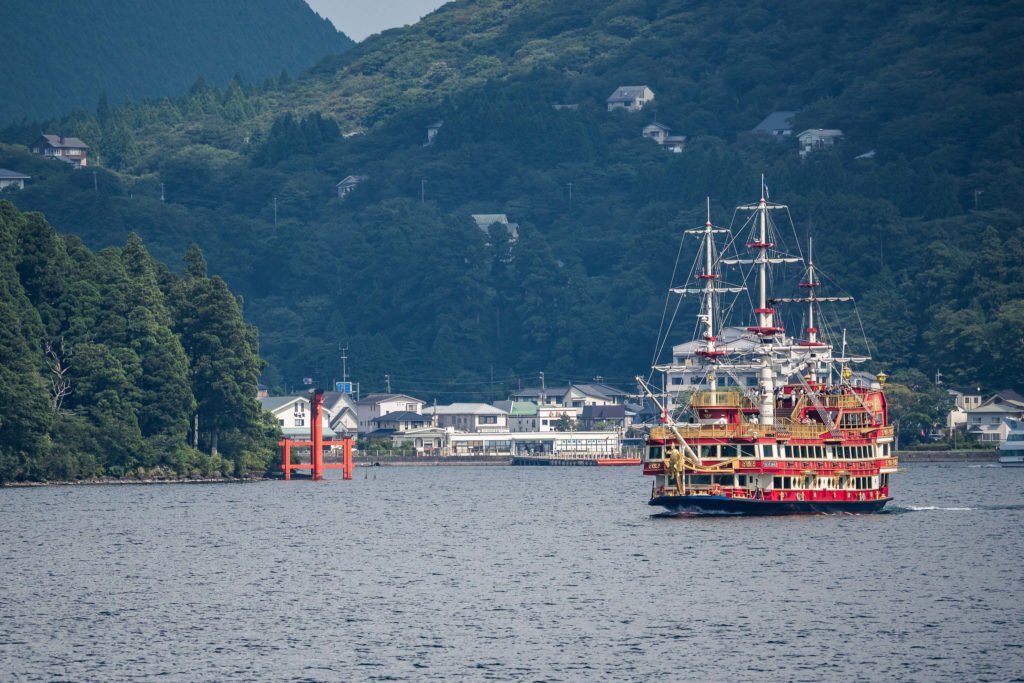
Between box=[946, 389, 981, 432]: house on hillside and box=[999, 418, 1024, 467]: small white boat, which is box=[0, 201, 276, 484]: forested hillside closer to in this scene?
box=[999, 418, 1024, 467]: small white boat

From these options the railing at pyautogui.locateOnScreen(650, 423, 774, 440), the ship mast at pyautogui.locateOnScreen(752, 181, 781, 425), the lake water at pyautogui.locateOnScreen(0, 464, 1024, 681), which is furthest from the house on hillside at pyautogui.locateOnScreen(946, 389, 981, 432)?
the railing at pyautogui.locateOnScreen(650, 423, 774, 440)

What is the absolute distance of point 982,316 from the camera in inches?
7648

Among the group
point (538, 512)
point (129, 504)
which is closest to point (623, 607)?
point (538, 512)

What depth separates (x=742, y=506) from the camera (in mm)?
100062

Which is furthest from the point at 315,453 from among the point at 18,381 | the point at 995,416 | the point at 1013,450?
the point at 995,416

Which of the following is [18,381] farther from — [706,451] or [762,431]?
[762,431]

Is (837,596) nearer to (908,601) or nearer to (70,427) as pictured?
(908,601)

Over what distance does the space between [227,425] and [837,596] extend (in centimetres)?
8148

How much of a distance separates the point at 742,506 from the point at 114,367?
52.2 m

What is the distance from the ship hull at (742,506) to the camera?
99.4 metres

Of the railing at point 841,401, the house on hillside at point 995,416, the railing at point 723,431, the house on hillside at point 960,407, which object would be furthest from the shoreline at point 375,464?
the railing at point 841,401

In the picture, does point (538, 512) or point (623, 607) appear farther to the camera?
point (538, 512)

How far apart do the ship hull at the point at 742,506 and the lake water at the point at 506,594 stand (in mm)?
Answer: 879

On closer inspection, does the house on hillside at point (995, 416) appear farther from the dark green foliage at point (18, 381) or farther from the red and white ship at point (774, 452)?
the dark green foliage at point (18, 381)
